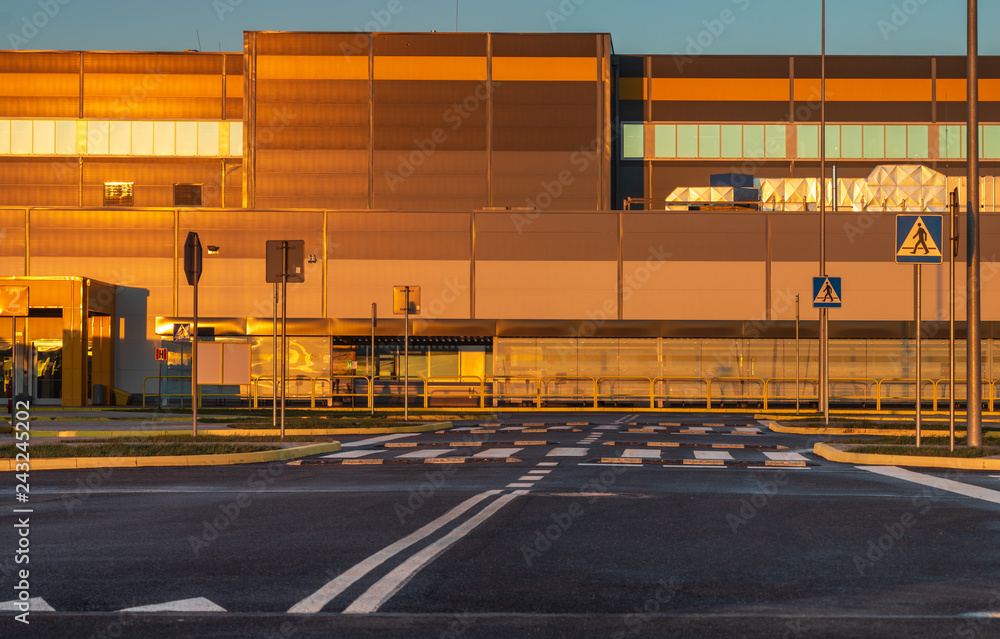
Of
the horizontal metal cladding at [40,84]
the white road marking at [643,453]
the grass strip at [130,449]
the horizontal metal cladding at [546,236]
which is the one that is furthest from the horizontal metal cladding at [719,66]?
the grass strip at [130,449]

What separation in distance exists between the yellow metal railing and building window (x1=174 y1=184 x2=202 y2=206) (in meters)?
13.9

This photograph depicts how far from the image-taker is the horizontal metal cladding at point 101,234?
178ft

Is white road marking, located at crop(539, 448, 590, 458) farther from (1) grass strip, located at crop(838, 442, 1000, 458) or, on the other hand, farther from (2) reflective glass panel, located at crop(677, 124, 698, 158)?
(2) reflective glass panel, located at crop(677, 124, 698, 158)

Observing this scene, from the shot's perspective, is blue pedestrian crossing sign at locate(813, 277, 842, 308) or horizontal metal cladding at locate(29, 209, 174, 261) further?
horizontal metal cladding at locate(29, 209, 174, 261)

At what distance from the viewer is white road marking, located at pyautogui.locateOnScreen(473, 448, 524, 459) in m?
20.9

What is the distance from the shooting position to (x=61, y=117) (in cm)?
6331

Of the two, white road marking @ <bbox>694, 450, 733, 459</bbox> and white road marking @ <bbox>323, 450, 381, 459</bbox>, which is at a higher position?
white road marking @ <bbox>694, 450, 733, 459</bbox>

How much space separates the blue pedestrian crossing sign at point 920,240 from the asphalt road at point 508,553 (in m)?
4.38

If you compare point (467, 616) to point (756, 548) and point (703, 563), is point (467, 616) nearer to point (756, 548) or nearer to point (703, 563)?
point (703, 563)

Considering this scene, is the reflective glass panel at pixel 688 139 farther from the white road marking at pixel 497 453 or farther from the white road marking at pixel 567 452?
the white road marking at pixel 497 453

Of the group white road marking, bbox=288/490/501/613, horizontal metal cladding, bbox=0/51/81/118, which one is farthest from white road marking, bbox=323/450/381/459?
horizontal metal cladding, bbox=0/51/81/118

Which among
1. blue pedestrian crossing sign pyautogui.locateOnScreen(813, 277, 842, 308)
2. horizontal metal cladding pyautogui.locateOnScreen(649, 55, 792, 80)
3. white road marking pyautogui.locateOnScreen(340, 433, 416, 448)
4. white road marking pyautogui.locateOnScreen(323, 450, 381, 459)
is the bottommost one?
white road marking pyautogui.locateOnScreen(340, 433, 416, 448)

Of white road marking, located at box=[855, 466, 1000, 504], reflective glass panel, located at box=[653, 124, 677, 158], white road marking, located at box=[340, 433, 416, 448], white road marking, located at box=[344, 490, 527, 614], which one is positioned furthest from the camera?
reflective glass panel, located at box=[653, 124, 677, 158]

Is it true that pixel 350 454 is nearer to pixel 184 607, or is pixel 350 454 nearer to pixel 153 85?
pixel 184 607
